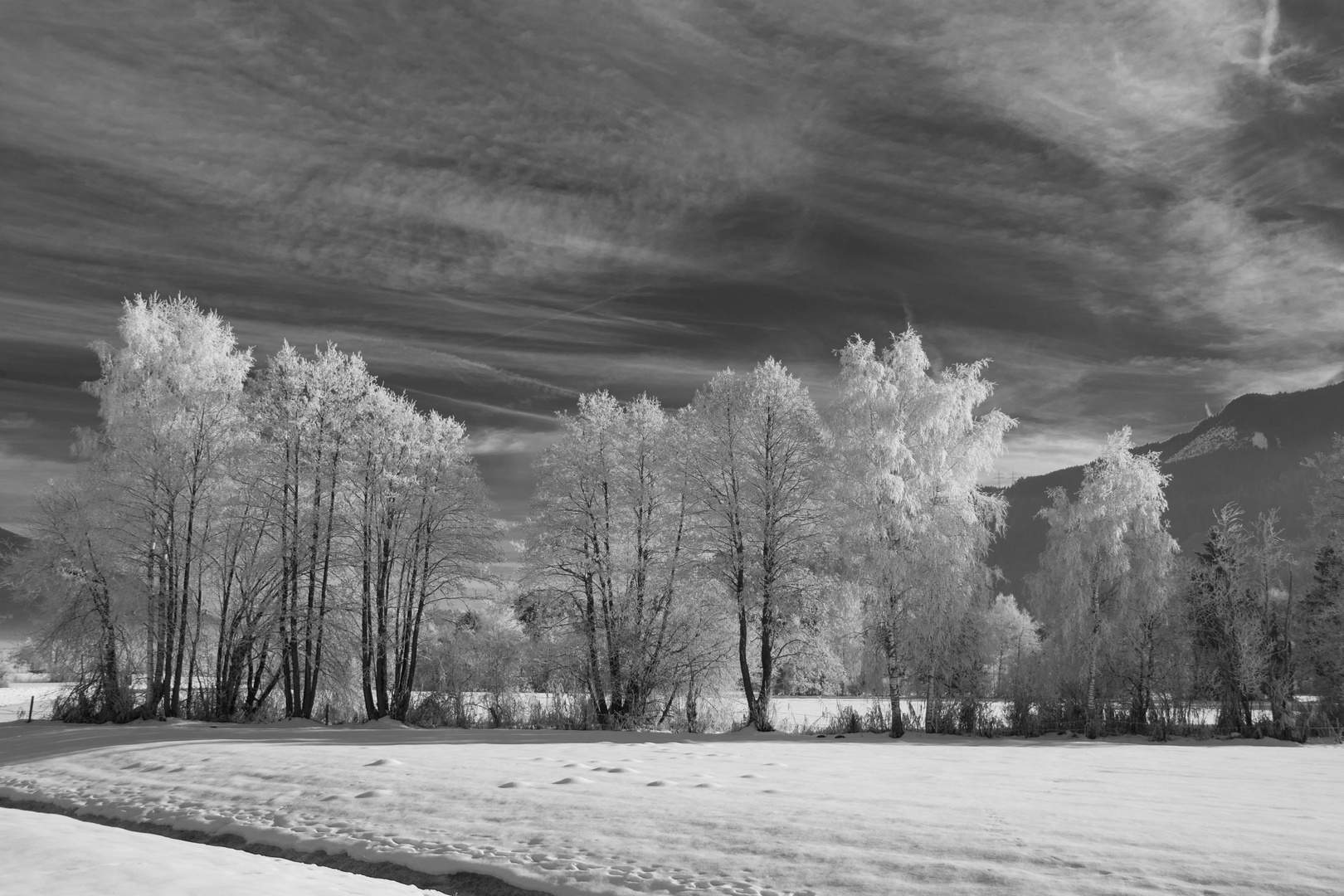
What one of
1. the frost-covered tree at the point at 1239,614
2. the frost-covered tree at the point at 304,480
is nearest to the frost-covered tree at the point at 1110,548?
the frost-covered tree at the point at 1239,614

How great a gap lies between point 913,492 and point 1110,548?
9217mm

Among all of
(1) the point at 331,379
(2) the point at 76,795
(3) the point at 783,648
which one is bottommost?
(2) the point at 76,795

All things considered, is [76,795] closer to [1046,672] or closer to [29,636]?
[29,636]

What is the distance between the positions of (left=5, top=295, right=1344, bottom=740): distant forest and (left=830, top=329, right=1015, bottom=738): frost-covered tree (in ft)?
0.34

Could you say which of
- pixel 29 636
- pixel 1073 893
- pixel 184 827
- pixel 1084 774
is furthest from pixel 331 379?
pixel 1073 893

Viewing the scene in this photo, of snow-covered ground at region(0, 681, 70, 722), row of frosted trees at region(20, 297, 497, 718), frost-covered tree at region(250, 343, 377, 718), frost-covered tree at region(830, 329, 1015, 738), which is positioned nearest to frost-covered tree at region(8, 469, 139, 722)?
row of frosted trees at region(20, 297, 497, 718)

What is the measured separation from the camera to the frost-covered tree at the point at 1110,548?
3159cm

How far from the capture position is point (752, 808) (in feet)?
39.7

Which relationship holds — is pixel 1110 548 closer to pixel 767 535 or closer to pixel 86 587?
pixel 767 535

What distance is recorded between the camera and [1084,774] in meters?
16.1

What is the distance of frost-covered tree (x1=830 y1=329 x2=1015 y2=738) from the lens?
27.3 metres

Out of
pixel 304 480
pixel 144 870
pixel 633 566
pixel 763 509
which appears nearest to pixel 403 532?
pixel 304 480

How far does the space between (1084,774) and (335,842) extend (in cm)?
1318

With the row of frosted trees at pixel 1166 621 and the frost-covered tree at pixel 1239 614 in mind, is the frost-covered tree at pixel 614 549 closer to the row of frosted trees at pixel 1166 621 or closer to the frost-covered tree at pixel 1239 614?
the row of frosted trees at pixel 1166 621
